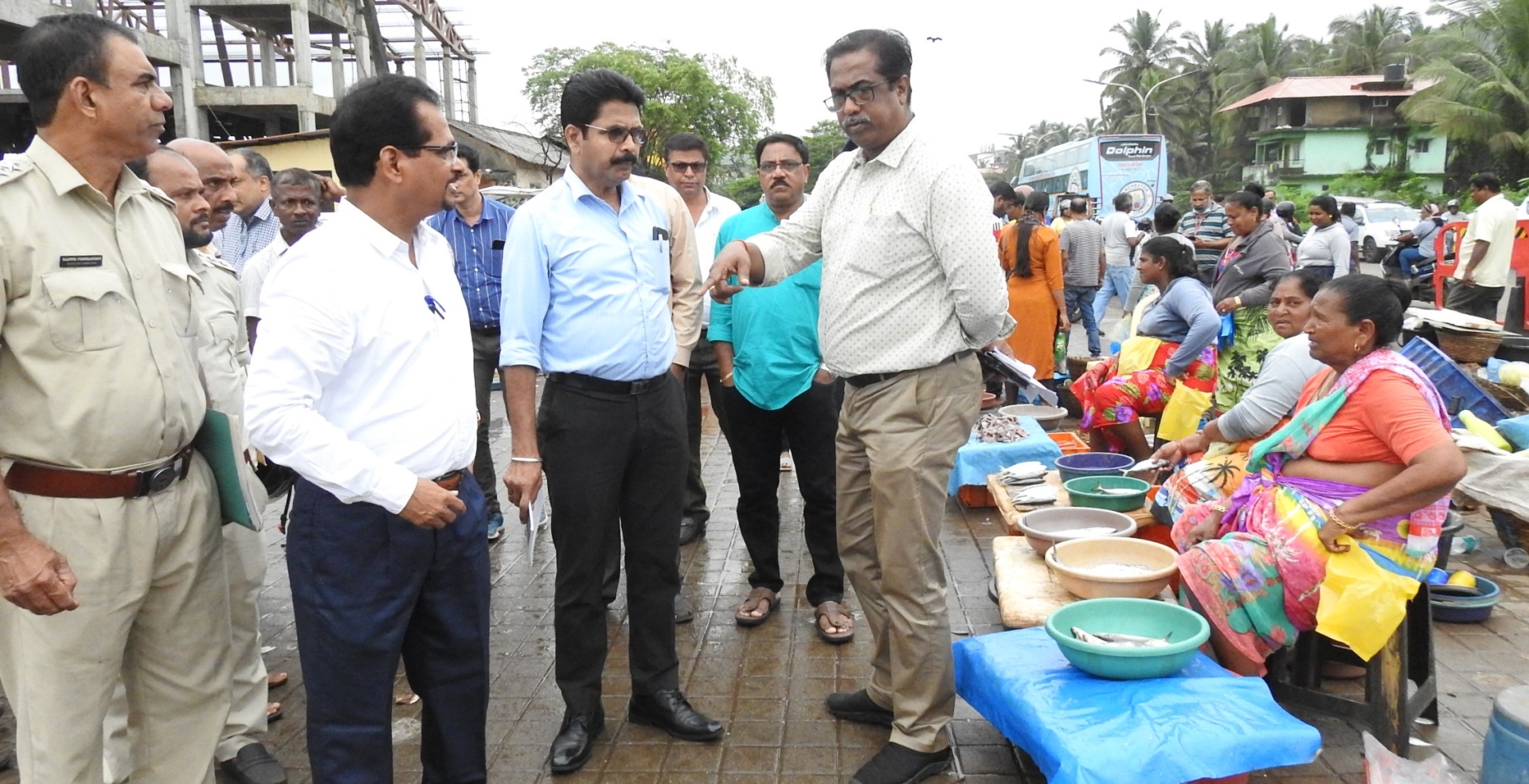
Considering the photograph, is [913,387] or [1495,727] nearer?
[1495,727]

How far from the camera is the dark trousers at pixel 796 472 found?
4.31 m

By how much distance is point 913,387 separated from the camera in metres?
3.02

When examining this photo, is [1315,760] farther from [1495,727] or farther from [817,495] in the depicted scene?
[817,495]

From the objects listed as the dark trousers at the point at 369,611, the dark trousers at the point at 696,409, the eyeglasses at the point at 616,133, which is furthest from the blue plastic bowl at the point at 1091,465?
the dark trousers at the point at 369,611

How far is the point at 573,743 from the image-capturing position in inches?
128

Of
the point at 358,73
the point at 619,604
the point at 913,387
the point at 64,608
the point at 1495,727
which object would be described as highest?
the point at 358,73

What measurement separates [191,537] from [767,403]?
225 cm

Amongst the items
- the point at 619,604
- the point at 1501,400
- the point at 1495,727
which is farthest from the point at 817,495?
the point at 1501,400

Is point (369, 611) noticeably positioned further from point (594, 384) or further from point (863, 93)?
point (863, 93)

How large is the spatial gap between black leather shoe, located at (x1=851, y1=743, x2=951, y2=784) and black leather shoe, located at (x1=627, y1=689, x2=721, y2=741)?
21.1 inches

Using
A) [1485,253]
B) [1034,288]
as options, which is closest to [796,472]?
[1034,288]

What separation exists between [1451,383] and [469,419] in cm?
563

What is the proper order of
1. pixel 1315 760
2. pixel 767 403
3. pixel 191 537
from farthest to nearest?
pixel 767 403 < pixel 1315 760 < pixel 191 537

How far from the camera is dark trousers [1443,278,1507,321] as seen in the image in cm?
1056
